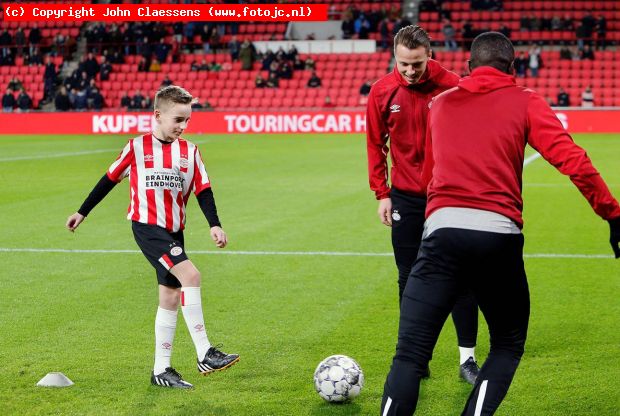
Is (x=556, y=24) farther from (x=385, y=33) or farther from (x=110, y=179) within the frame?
(x=110, y=179)

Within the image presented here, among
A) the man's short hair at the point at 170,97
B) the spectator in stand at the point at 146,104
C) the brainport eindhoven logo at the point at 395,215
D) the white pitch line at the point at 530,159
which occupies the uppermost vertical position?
the man's short hair at the point at 170,97

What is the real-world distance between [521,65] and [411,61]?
98.7 ft

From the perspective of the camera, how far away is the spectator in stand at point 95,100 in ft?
111

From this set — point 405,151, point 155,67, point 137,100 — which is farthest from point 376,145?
point 155,67

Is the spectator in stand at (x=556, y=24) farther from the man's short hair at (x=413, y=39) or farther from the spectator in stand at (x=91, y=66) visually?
the man's short hair at (x=413, y=39)

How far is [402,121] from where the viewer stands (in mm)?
5164

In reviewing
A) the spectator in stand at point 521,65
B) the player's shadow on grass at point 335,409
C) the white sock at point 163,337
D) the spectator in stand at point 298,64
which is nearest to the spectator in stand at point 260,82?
the spectator in stand at point 298,64

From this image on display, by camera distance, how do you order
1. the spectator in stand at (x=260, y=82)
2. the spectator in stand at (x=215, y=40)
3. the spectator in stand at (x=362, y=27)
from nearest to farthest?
the spectator in stand at (x=260, y=82) < the spectator in stand at (x=362, y=27) < the spectator in stand at (x=215, y=40)

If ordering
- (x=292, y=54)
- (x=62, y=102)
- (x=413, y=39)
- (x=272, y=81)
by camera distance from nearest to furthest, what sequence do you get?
(x=413, y=39), (x=62, y=102), (x=272, y=81), (x=292, y=54)

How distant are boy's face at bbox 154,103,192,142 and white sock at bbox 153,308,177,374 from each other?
971 mm

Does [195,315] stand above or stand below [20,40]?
below

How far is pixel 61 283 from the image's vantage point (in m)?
8.21

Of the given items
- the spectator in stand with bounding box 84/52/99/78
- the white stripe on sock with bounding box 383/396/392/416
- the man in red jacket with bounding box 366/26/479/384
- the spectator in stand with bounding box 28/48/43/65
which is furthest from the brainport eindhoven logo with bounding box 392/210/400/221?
the spectator in stand with bounding box 28/48/43/65

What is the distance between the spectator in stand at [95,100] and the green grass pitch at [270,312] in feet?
64.2
